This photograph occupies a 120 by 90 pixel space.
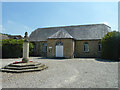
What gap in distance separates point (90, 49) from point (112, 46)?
4944 millimetres

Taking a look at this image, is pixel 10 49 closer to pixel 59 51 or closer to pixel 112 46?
pixel 59 51

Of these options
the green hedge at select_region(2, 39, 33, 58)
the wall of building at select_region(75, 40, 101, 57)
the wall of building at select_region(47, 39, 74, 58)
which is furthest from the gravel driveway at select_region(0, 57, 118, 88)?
the wall of building at select_region(75, 40, 101, 57)

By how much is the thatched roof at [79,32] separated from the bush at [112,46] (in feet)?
12.9

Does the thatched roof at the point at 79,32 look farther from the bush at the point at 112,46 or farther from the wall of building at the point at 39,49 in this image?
the bush at the point at 112,46

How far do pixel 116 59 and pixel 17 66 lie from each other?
43.3 feet

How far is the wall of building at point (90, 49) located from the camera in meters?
18.4

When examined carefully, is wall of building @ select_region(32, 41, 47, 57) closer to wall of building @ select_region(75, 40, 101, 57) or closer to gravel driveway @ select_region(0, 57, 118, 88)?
wall of building @ select_region(75, 40, 101, 57)

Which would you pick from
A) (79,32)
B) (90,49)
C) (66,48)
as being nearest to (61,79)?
(66,48)

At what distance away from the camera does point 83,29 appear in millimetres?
21156

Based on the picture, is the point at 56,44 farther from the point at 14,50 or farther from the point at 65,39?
the point at 14,50

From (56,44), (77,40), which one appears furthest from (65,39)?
(77,40)

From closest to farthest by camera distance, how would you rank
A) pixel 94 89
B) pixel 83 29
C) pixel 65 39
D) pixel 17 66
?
pixel 94 89 < pixel 17 66 < pixel 65 39 < pixel 83 29

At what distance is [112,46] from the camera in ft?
46.2

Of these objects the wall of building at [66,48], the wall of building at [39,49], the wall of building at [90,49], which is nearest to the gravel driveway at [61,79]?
the wall of building at [66,48]
